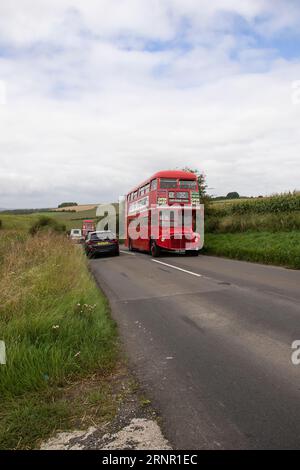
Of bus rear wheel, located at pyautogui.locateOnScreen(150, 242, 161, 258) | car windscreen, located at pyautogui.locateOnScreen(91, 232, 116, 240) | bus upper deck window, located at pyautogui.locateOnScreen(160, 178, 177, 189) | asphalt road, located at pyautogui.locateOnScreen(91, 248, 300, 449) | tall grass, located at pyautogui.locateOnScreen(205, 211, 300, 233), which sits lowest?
asphalt road, located at pyautogui.locateOnScreen(91, 248, 300, 449)

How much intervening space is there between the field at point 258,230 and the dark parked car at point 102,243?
570cm

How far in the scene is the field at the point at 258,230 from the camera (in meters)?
15.7

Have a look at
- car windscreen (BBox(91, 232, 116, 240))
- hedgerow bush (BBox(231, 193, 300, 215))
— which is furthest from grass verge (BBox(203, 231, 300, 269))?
car windscreen (BBox(91, 232, 116, 240))

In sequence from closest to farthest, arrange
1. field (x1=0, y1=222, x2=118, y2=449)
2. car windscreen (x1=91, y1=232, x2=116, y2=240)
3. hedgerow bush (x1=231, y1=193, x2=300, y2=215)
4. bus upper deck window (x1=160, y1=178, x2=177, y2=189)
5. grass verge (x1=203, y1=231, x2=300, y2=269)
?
field (x1=0, y1=222, x2=118, y2=449), grass verge (x1=203, y1=231, x2=300, y2=269), bus upper deck window (x1=160, y1=178, x2=177, y2=189), car windscreen (x1=91, y1=232, x2=116, y2=240), hedgerow bush (x1=231, y1=193, x2=300, y2=215)

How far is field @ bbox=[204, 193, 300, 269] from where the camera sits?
51.5ft

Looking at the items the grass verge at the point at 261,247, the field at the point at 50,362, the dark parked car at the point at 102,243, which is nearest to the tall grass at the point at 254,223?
the grass verge at the point at 261,247

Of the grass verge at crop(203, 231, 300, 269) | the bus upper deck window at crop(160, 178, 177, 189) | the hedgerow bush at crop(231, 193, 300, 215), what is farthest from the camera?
the hedgerow bush at crop(231, 193, 300, 215)

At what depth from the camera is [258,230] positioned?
22.8 m

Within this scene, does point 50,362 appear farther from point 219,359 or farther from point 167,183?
point 167,183

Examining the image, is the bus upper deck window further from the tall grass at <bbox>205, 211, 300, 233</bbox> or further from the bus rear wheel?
the tall grass at <bbox>205, 211, 300, 233</bbox>

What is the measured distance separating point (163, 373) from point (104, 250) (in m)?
18.7

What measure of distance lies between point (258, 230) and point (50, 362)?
20195 millimetres

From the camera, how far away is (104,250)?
22.8m
